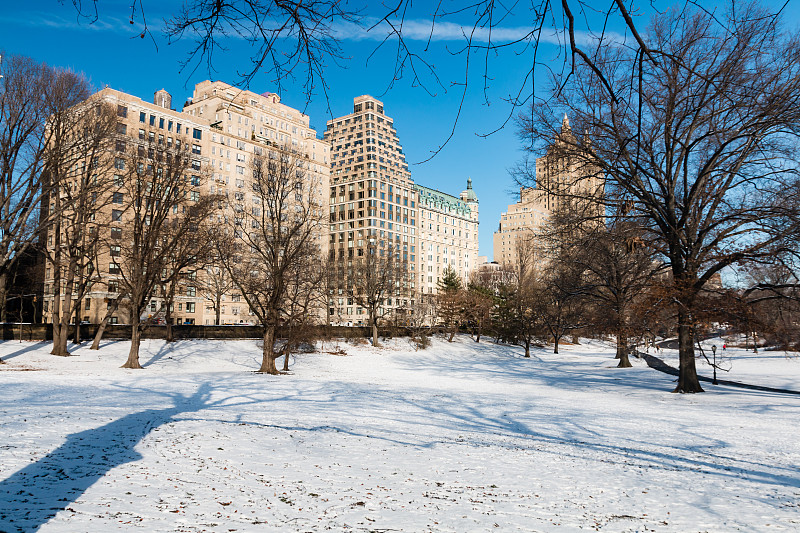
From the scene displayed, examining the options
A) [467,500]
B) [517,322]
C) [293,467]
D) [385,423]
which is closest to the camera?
[467,500]

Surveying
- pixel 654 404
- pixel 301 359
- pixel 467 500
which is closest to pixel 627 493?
pixel 467 500

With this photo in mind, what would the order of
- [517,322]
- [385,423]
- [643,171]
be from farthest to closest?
[517,322] → [643,171] → [385,423]

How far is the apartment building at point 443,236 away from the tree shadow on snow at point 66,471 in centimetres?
12878

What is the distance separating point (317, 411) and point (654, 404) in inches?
493

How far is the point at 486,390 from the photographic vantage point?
80.6 ft

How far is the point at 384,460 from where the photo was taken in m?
10.1

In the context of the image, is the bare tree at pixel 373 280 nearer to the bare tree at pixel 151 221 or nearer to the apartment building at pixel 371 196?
the bare tree at pixel 151 221

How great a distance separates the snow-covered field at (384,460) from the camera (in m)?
6.84

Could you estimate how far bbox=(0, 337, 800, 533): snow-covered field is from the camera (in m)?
6.84

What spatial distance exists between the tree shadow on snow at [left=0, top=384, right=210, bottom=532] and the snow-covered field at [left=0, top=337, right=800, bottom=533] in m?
0.04

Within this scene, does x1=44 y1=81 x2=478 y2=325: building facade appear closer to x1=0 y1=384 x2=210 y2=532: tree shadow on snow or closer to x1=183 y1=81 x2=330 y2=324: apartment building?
x1=183 y1=81 x2=330 y2=324: apartment building

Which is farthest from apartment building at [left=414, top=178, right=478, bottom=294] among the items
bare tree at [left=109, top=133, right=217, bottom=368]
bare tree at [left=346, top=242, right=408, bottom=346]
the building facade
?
bare tree at [left=109, top=133, right=217, bottom=368]

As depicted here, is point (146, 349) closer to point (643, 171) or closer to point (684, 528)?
point (643, 171)

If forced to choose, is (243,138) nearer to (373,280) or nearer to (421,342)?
(373,280)
